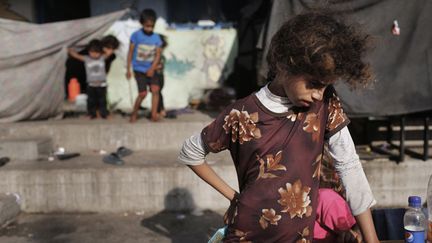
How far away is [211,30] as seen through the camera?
28.1 ft

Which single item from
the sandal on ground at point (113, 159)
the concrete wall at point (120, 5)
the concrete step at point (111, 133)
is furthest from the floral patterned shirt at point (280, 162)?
the concrete wall at point (120, 5)

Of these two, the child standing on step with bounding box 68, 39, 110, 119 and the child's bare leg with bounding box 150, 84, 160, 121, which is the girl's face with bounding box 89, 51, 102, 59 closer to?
the child standing on step with bounding box 68, 39, 110, 119

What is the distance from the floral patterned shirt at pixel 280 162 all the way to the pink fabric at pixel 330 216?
0.35 metres

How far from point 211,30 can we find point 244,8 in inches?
28.0

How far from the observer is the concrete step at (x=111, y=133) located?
21.5 ft

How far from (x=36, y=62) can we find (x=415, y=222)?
6.20 meters

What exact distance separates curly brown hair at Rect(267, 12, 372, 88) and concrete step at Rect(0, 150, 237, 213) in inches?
143

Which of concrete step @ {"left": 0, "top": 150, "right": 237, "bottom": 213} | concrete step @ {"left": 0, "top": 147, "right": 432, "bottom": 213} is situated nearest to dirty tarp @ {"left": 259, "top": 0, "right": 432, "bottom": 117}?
concrete step @ {"left": 0, "top": 147, "right": 432, "bottom": 213}

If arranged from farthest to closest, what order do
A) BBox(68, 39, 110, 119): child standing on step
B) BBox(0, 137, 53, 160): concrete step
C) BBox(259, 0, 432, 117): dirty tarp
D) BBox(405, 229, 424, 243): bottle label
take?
BBox(68, 39, 110, 119): child standing on step → BBox(0, 137, 53, 160): concrete step → BBox(259, 0, 432, 117): dirty tarp → BBox(405, 229, 424, 243): bottle label

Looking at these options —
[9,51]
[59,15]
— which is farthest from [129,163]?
[59,15]

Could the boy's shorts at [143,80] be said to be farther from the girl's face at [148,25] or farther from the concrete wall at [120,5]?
the concrete wall at [120,5]

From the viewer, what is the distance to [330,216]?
2.40 metres

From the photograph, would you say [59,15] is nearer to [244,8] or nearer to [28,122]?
[28,122]

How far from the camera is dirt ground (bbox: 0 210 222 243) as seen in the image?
480 cm
